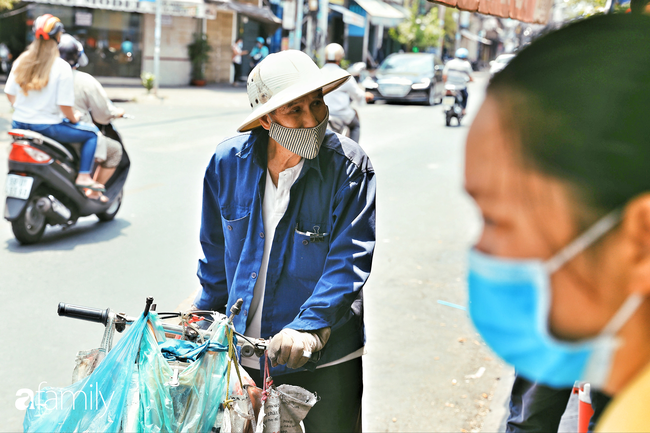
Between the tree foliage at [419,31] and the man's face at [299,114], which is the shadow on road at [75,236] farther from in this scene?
the tree foliage at [419,31]

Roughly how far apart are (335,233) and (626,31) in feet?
5.55

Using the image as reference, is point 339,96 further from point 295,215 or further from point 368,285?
point 295,215

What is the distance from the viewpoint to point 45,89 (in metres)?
6.12

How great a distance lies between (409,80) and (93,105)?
15.5 metres

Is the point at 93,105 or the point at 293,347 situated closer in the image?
the point at 293,347

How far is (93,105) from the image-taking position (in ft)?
21.9

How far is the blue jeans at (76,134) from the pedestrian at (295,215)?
439cm

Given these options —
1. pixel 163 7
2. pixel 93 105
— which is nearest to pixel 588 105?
pixel 93 105

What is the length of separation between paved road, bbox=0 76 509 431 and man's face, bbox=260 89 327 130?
0.55 metres

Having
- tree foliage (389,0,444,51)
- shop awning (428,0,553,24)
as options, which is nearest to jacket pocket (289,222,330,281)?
shop awning (428,0,553,24)

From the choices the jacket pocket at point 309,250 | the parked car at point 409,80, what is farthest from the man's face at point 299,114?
the parked car at point 409,80

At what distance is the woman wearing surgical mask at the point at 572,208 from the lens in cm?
60

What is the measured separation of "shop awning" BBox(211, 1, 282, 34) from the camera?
24922 millimetres

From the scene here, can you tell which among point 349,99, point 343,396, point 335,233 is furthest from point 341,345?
point 349,99
